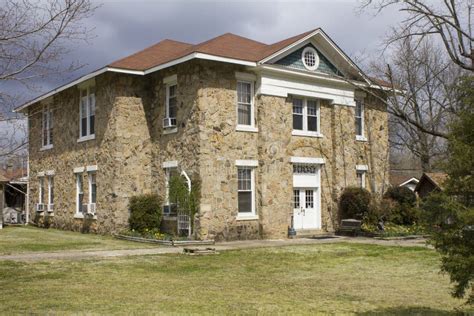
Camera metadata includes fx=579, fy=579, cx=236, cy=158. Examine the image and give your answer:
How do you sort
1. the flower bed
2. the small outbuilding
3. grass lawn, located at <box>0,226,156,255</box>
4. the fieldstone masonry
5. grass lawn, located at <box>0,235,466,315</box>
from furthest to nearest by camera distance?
the small outbuilding
the fieldstone masonry
the flower bed
grass lawn, located at <box>0,226,156,255</box>
grass lawn, located at <box>0,235,466,315</box>

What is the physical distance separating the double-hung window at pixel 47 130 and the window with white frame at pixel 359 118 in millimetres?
15353

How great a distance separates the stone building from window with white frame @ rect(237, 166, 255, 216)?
0.04m

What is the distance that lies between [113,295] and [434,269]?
7.80m

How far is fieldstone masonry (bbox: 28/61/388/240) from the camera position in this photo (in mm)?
21359

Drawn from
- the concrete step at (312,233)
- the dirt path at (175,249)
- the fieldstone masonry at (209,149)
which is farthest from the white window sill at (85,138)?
the concrete step at (312,233)

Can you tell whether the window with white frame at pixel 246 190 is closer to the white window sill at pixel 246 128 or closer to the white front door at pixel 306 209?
the white window sill at pixel 246 128

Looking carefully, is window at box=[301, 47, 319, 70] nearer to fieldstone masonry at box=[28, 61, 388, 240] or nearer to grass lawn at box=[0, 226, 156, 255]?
fieldstone masonry at box=[28, 61, 388, 240]

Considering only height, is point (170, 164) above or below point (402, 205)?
above

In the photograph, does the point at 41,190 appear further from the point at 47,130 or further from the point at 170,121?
the point at 170,121

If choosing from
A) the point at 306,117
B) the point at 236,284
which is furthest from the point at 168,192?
the point at 236,284

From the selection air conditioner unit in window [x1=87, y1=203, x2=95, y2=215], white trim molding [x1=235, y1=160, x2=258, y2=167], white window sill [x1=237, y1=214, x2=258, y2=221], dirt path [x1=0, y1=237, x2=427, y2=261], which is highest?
white trim molding [x1=235, y1=160, x2=258, y2=167]

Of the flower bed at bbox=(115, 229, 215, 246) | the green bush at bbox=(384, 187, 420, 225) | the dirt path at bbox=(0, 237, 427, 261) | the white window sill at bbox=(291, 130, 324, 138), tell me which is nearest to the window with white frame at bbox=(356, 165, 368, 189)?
Answer: the green bush at bbox=(384, 187, 420, 225)

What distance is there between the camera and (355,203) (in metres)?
24.5

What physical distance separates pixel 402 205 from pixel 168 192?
10.5 meters
